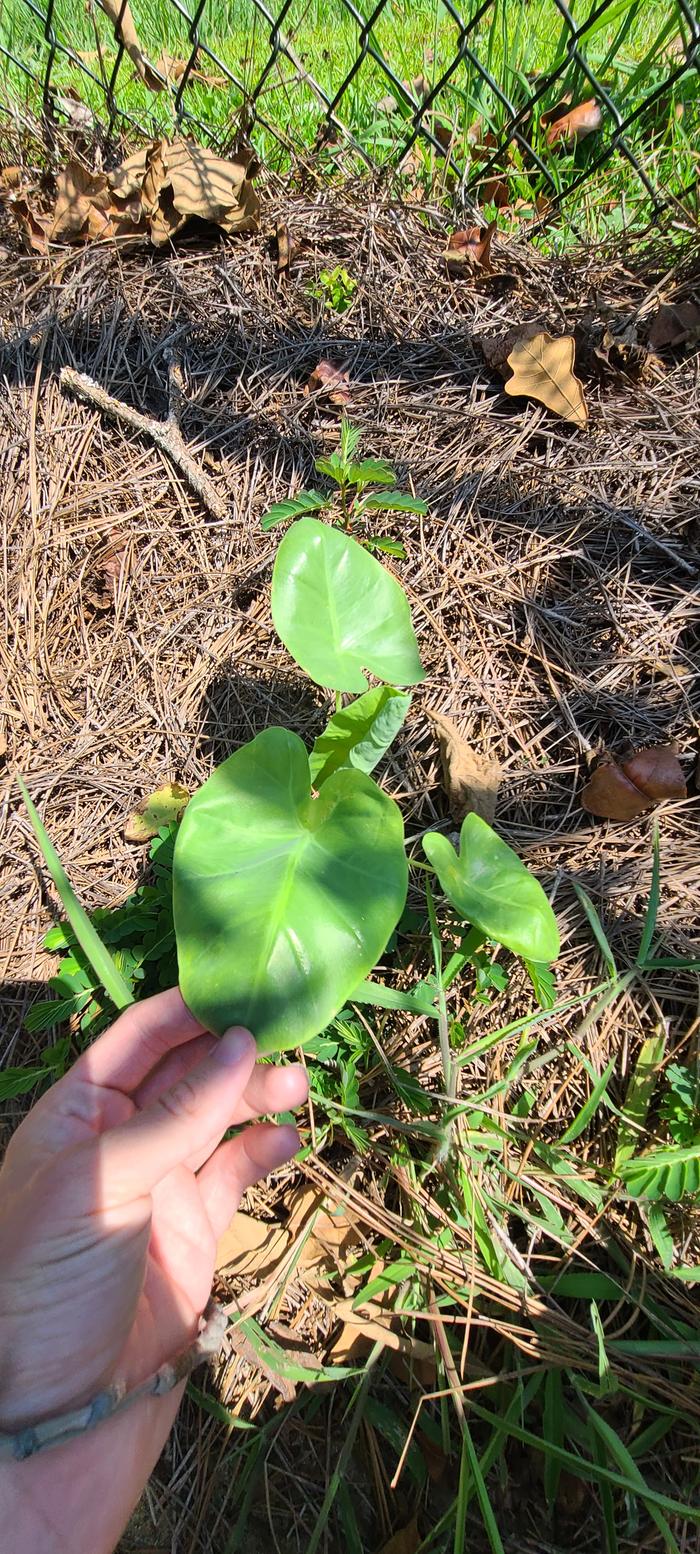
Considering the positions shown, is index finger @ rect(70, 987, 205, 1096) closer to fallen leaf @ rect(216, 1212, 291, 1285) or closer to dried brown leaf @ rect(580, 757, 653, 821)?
fallen leaf @ rect(216, 1212, 291, 1285)

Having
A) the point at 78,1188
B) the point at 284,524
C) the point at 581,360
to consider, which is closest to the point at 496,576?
the point at 284,524

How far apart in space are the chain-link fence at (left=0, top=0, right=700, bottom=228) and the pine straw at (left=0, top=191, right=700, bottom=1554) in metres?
0.26

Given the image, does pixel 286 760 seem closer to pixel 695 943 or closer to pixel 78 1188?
pixel 78 1188

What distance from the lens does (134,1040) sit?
1136 millimetres

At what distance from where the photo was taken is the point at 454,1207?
1156 mm

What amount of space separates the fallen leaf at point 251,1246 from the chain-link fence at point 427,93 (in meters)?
2.33

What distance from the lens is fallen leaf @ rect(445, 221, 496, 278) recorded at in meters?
1.85

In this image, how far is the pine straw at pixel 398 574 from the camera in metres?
1.26

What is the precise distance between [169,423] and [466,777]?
3.46 ft

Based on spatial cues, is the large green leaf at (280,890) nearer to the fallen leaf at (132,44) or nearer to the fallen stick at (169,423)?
the fallen stick at (169,423)

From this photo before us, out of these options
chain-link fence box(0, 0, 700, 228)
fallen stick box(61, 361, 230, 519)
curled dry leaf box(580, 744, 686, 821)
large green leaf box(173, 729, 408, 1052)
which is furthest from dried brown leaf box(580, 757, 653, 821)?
chain-link fence box(0, 0, 700, 228)

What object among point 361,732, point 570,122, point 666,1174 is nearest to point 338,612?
point 361,732

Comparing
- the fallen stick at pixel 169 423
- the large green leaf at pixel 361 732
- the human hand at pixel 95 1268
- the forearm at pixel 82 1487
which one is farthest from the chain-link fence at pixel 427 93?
the forearm at pixel 82 1487

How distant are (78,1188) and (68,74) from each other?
3320 mm
